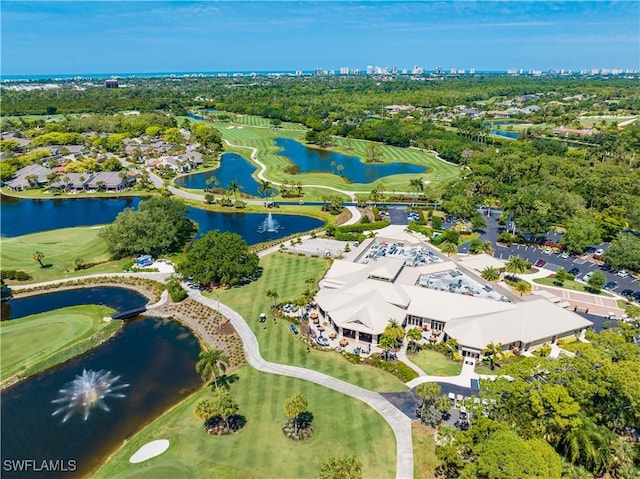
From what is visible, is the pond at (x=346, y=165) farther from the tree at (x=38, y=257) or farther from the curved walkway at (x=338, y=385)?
the tree at (x=38, y=257)

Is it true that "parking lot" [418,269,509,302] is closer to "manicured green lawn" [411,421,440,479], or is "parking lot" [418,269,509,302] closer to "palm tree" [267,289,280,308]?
"palm tree" [267,289,280,308]

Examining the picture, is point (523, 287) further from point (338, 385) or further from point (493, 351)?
point (338, 385)

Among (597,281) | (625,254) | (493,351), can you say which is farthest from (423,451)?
(625,254)

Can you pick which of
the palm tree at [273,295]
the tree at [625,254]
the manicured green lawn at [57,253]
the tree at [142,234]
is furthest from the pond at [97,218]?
the tree at [625,254]

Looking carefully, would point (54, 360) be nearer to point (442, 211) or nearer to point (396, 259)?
point (396, 259)

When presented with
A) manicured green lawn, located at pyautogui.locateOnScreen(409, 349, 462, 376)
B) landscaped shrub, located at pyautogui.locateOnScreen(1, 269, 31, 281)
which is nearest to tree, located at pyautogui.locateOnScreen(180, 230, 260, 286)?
landscaped shrub, located at pyautogui.locateOnScreen(1, 269, 31, 281)

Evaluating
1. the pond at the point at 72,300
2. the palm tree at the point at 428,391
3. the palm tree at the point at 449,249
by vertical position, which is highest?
the palm tree at the point at 449,249
